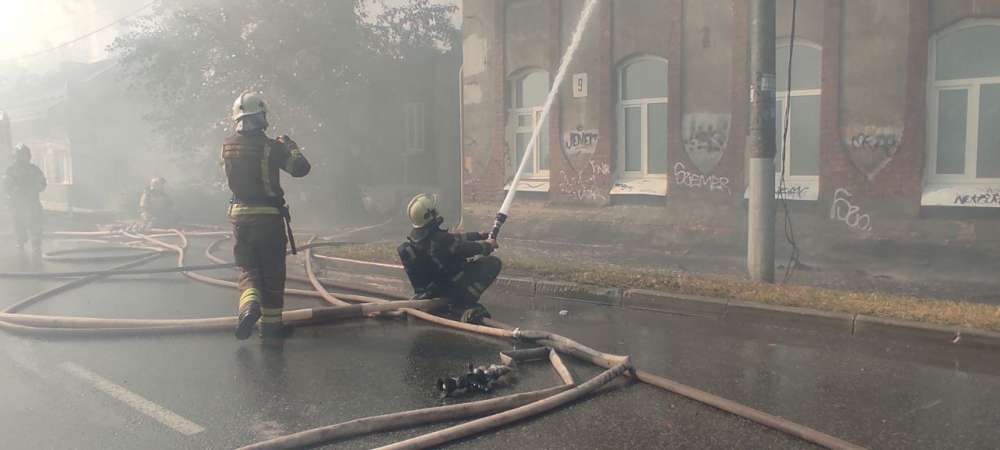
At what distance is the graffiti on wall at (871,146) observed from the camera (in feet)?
33.8

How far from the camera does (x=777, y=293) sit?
7586mm

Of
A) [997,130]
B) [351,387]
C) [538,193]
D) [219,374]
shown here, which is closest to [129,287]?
[219,374]

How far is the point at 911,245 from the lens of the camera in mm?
10109

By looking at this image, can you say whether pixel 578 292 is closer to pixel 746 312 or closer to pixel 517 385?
pixel 746 312

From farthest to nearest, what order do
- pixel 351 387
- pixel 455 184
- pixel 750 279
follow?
pixel 455 184
pixel 750 279
pixel 351 387

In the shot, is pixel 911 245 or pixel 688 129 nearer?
pixel 911 245

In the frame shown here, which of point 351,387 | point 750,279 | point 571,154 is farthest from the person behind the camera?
point 571,154

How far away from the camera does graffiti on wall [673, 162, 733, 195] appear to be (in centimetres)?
1192

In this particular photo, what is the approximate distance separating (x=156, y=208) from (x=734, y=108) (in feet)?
46.1

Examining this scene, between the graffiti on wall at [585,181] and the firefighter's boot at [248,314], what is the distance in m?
8.15

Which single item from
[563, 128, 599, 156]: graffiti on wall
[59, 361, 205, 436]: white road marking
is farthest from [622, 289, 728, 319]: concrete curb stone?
[563, 128, 599, 156]: graffiti on wall

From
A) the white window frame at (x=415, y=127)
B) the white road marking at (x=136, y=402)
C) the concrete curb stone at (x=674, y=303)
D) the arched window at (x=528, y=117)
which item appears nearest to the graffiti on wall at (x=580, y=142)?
the arched window at (x=528, y=117)

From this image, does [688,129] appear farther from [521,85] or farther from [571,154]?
[521,85]

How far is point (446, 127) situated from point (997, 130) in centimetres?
1576
